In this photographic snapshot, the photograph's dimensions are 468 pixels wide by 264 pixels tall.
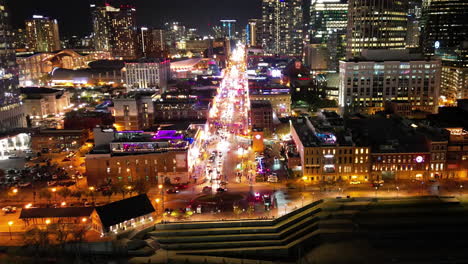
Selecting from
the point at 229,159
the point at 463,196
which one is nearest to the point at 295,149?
the point at 229,159

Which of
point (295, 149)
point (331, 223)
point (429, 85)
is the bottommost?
point (331, 223)

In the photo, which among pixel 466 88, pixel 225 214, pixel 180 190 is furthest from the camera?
pixel 466 88

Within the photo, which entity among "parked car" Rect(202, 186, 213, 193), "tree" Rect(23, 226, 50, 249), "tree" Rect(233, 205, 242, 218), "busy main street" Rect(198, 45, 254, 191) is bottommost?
"tree" Rect(23, 226, 50, 249)

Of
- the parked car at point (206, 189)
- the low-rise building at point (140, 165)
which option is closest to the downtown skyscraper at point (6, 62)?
the low-rise building at point (140, 165)

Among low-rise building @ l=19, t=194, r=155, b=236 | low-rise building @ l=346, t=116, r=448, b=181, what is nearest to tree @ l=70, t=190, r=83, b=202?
low-rise building @ l=19, t=194, r=155, b=236

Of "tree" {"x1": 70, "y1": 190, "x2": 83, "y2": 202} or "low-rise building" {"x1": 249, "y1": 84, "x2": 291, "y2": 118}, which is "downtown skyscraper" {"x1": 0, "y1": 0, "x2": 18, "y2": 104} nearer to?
"tree" {"x1": 70, "y1": 190, "x2": 83, "y2": 202}

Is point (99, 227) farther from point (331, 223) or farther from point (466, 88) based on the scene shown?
point (466, 88)

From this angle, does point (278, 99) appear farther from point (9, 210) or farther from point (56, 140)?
point (9, 210)
